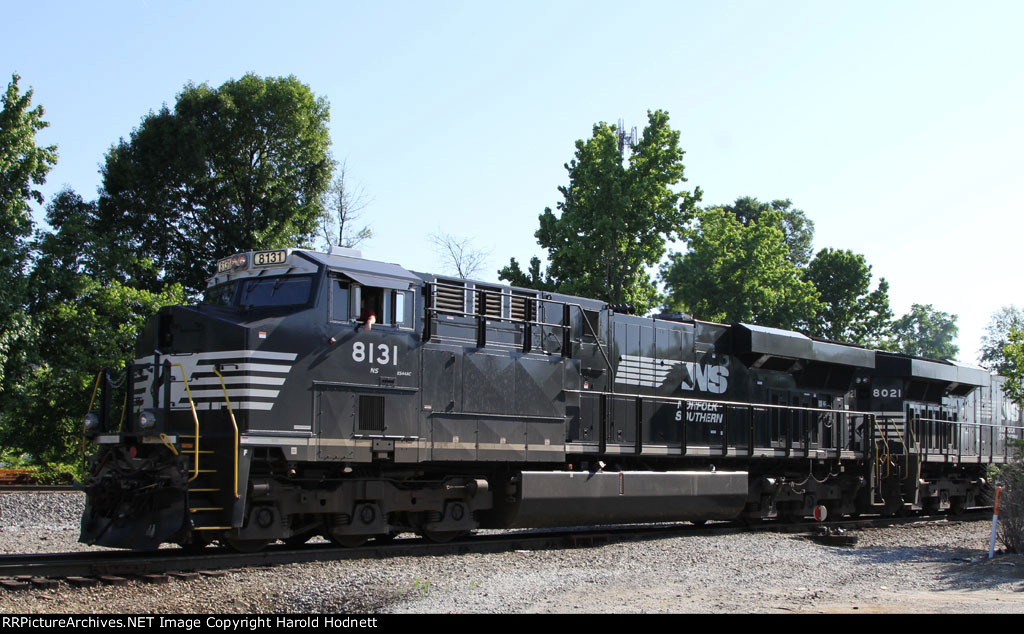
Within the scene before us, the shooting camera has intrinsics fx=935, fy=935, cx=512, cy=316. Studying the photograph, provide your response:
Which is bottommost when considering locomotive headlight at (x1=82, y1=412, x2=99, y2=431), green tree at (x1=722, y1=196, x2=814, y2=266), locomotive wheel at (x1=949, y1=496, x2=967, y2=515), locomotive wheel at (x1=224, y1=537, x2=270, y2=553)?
locomotive wheel at (x1=949, y1=496, x2=967, y2=515)

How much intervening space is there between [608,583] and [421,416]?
3221 mm

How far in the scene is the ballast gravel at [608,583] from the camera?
828cm

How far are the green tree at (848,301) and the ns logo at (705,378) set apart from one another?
3453 cm

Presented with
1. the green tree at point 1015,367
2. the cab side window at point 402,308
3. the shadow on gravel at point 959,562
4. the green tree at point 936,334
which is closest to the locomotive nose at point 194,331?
the cab side window at point 402,308

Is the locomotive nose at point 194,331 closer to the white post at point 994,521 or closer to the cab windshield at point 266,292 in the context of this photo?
the cab windshield at point 266,292

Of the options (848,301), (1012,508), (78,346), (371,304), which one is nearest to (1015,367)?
(1012,508)

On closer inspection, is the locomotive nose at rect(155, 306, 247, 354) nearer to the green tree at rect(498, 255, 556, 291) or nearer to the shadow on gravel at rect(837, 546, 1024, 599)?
the shadow on gravel at rect(837, 546, 1024, 599)

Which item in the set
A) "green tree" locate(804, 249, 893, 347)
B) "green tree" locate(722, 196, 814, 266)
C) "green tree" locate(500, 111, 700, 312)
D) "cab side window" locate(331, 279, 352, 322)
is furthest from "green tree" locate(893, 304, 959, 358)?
"cab side window" locate(331, 279, 352, 322)

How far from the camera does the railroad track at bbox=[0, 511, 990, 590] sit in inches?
358

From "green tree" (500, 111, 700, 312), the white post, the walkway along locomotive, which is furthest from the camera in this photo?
"green tree" (500, 111, 700, 312)

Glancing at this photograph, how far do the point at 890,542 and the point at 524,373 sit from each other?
699cm

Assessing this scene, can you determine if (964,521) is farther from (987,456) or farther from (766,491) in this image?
(766,491)

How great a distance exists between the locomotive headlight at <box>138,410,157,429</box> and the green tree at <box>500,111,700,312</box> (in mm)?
20830

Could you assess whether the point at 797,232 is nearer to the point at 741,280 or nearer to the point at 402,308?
the point at 741,280
